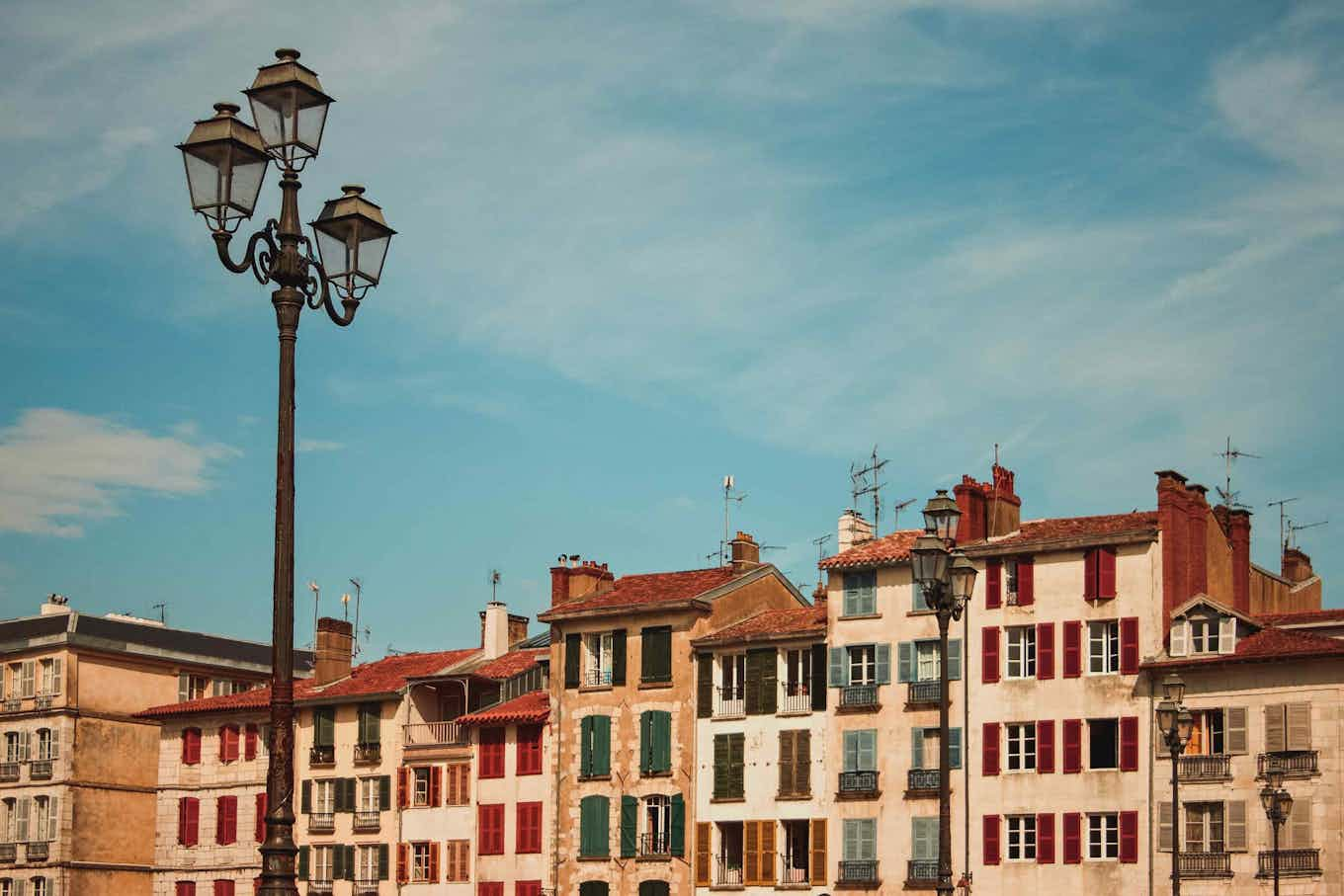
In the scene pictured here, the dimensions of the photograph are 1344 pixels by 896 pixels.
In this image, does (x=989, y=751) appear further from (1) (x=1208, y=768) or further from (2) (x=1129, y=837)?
(1) (x=1208, y=768)

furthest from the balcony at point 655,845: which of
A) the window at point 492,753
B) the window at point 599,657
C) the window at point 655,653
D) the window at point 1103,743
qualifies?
the window at point 1103,743

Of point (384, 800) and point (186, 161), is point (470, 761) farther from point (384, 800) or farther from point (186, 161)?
point (186, 161)

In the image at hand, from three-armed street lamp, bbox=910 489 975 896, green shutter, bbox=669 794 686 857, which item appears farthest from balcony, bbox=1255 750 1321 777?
three-armed street lamp, bbox=910 489 975 896

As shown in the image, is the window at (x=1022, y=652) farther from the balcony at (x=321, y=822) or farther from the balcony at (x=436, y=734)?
the balcony at (x=321, y=822)

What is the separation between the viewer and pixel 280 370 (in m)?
18.2

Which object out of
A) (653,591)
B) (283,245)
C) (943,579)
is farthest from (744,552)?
(283,245)

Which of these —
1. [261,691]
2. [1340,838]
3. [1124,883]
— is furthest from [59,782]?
[1340,838]

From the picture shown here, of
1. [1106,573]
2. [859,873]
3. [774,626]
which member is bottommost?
[859,873]

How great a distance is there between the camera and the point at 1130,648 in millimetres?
64688

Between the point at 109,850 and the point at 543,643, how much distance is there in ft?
67.7

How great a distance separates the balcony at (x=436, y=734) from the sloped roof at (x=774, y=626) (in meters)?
10.4

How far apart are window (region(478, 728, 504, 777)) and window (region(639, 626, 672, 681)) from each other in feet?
21.2

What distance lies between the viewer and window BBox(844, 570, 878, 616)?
70.4 meters

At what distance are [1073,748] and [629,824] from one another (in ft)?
54.6
